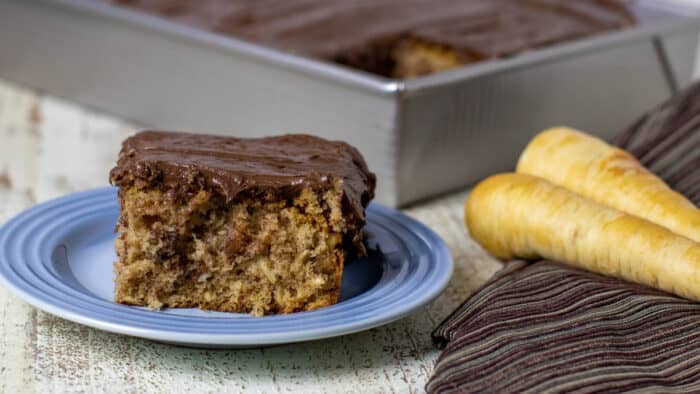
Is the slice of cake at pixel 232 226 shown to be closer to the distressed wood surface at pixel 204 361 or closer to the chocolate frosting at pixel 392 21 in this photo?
the distressed wood surface at pixel 204 361

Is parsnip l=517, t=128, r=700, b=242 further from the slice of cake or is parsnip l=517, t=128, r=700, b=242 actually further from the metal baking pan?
the slice of cake

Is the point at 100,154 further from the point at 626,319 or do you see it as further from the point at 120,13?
the point at 626,319

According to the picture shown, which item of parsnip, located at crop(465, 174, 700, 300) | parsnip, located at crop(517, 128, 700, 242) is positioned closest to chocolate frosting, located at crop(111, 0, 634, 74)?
parsnip, located at crop(517, 128, 700, 242)

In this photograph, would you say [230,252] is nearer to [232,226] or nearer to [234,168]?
[232,226]

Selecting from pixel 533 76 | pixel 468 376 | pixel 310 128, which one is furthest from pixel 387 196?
pixel 468 376

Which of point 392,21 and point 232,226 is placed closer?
point 232,226

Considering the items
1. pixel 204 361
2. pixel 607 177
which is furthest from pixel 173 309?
pixel 607 177

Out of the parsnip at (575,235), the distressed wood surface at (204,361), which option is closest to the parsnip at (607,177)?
Answer: the parsnip at (575,235)
